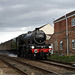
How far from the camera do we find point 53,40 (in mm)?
30797

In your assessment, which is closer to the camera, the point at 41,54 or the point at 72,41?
the point at 41,54

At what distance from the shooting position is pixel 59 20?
93.9 feet

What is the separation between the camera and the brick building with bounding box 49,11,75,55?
24812mm

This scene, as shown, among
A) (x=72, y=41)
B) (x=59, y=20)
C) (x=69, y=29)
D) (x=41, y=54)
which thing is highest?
(x=59, y=20)

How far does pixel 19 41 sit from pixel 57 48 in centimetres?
705

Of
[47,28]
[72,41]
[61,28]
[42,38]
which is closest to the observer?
[42,38]

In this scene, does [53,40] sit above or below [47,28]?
below

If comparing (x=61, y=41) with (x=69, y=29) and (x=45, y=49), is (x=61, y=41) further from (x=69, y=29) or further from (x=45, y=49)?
(x=45, y=49)

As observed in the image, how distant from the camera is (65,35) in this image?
26734 millimetres

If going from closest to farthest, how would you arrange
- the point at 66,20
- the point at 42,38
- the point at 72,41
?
the point at 42,38, the point at 72,41, the point at 66,20

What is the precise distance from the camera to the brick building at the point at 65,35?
24812mm

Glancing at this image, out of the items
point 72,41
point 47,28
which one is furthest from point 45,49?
point 47,28

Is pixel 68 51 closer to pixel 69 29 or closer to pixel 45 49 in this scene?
pixel 69 29

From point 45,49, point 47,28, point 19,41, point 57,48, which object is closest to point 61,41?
point 57,48
